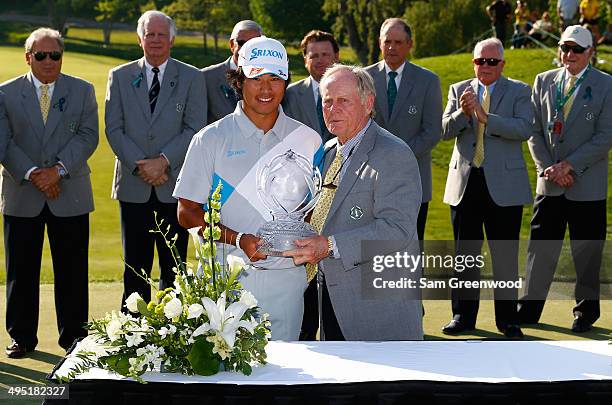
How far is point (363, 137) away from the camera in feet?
16.4

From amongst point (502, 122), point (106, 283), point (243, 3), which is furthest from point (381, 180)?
point (243, 3)

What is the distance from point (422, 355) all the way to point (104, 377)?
1.22m

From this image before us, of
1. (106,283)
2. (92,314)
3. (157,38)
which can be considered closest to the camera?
(157,38)

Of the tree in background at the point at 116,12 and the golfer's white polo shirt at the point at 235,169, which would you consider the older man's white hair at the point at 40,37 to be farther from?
the tree in background at the point at 116,12

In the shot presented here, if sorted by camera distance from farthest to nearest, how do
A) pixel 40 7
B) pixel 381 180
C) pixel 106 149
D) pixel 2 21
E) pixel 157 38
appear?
pixel 40 7 < pixel 2 21 < pixel 106 149 < pixel 157 38 < pixel 381 180

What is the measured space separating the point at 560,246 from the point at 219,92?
2889mm

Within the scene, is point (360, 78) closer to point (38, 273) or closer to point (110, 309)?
point (38, 273)

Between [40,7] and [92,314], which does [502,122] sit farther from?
[40,7]

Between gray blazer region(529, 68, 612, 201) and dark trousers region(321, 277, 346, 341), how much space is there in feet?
12.5

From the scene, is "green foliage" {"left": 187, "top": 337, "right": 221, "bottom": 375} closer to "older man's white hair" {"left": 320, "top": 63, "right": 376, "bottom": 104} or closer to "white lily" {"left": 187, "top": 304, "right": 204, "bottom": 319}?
"white lily" {"left": 187, "top": 304, "right": 204, "bottom": 319}

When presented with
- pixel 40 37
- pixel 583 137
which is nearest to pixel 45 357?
pixel 40 37

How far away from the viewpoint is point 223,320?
13.4 feet

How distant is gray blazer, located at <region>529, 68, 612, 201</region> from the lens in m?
8.44

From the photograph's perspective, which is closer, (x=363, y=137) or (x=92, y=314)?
(x=363, y=137)
